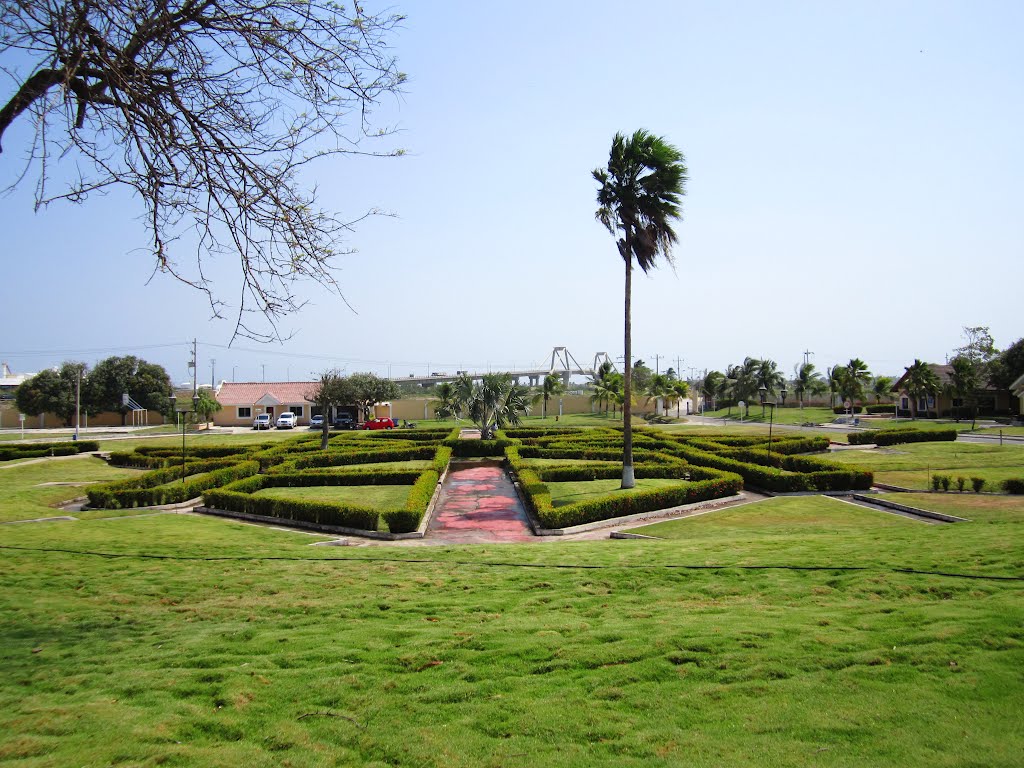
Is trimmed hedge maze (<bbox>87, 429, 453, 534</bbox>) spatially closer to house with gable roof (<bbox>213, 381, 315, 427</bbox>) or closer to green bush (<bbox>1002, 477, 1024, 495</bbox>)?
green bush (<bbox>1002, 477, 1024, 495</bbox>)

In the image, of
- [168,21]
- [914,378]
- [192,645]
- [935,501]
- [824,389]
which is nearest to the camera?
[168,21]

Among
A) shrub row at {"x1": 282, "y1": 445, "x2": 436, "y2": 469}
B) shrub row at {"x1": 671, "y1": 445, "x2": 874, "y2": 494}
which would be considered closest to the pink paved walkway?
shrub row at {"x1": 282, "y1": 445, "x2": 436, "y2": 469}

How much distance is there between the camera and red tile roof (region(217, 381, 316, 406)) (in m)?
65.3

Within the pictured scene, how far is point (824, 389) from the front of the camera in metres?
87.6

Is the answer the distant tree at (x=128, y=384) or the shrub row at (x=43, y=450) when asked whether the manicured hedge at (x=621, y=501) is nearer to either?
the shrub row at (x=43, y=450)

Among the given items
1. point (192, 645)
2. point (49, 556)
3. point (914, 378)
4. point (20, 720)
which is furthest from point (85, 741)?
point (914, 378)

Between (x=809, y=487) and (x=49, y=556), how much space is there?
60.5ft

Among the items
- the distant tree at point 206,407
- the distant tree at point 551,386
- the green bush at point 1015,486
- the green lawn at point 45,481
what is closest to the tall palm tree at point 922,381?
the distant tree at point 551,386

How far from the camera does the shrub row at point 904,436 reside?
118ft

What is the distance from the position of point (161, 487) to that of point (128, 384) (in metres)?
54.1

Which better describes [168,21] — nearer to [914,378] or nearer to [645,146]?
[645,146]

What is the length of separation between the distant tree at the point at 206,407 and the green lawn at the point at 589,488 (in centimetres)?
4742

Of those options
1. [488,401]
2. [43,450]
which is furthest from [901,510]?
[43,450]

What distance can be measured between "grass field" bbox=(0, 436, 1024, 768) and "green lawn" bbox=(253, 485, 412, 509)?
30.8 feet
